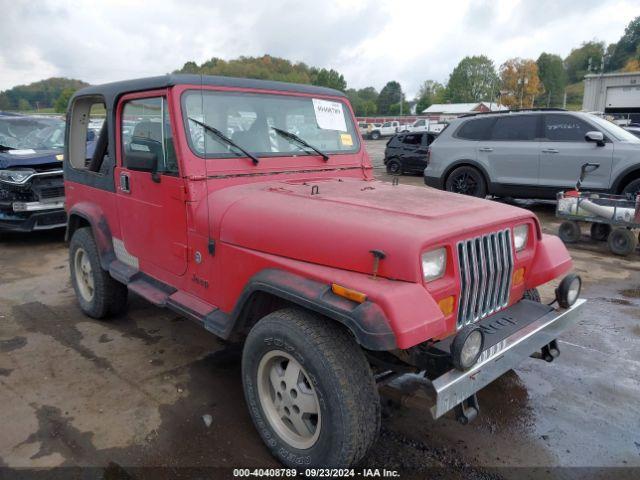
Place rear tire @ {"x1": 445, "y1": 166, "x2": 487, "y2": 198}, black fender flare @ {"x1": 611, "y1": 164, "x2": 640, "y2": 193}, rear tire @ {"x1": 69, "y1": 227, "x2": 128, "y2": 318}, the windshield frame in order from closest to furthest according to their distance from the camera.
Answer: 1. the windshield frame
2. rear tire @ {"x1": 69, "y1": 227, "x2": 128, "y2": 318}
3. black fender flare @ {"x1": 611, "y1": 164, "x2": 640, "y2": 193}
4. rear tire @ {"x1": 445, "y1": 166, "x2": 487, "y2": 198}

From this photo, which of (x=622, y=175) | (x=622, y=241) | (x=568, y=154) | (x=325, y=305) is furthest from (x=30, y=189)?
(x=622, y=175)

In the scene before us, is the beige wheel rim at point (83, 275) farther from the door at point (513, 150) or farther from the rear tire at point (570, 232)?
the door at point (513, 150)

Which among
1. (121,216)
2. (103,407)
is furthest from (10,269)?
(103,407)

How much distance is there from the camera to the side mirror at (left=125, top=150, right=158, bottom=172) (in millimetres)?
3256

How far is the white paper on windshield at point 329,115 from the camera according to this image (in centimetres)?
390

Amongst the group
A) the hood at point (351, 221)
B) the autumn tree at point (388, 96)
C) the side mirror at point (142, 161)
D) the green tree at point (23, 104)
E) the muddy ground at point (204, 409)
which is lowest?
the muddy ground at point (204, 409)

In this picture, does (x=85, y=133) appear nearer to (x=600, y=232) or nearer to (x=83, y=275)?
(x=83, y=275)

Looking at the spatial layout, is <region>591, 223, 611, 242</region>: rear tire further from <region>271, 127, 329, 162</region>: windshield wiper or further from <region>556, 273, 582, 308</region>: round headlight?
<region>271, 127, 329, 162</region>: windshield wiper

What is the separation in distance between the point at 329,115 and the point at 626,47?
120m

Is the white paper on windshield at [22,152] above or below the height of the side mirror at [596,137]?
below

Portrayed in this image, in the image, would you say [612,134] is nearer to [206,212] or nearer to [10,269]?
[206,212]

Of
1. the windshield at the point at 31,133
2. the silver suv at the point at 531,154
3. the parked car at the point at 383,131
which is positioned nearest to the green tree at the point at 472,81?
the parked car at the point at 383,131

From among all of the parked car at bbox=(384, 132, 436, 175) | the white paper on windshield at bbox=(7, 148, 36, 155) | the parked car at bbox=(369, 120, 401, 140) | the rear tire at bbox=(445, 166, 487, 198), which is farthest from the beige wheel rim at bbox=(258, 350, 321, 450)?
the parked car at bbox=(369, 120, 401, 140)

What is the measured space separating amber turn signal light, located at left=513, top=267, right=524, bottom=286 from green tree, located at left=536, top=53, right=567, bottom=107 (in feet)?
317
